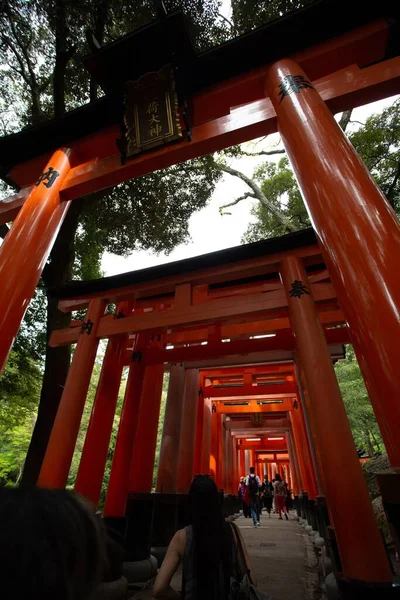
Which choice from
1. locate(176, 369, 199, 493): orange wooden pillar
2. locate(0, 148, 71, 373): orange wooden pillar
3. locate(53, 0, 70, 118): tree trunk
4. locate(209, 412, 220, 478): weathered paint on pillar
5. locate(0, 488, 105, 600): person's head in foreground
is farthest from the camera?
locate(209, 412, 220, 478): weathered paint on pillar

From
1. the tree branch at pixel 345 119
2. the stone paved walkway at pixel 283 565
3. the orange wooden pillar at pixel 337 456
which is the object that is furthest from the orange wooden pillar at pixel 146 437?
the tree branch at pixel 345 119

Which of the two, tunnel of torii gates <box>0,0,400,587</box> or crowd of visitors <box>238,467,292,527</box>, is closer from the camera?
tunnel of torii gates <box>0,0,400,587</box>

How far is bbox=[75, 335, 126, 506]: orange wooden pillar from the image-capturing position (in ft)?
15.7

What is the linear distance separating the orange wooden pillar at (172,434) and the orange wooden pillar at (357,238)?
560cm

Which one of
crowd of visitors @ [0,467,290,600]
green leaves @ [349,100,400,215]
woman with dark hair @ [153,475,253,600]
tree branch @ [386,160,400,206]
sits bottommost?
woman with dark hair @ [153,475,253,600]

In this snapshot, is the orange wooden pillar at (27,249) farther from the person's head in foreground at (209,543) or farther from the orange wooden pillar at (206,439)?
the orange wooden pillar at (206,439)

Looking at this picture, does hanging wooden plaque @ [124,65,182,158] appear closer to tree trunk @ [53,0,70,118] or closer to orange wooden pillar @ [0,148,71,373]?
orange wooden pillar @ [0,148,71,373]

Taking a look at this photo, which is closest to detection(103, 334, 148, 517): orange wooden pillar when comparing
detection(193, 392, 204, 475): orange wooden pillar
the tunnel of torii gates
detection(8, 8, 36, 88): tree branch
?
Answer: the tunnel of torii gates

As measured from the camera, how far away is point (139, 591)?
4082 millimetres

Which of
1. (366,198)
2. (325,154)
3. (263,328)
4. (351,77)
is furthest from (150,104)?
(263,328)

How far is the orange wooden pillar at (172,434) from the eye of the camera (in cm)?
628

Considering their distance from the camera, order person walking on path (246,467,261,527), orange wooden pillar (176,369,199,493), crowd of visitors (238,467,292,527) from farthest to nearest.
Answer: crowd of visitors (238,467,292,527)
person walking on path (246,467,261,527)
orange wooden pillar (176,369,199,493)

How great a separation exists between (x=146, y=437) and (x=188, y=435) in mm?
2605

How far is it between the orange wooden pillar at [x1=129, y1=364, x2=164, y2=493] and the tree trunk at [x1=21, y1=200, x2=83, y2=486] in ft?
5.86
